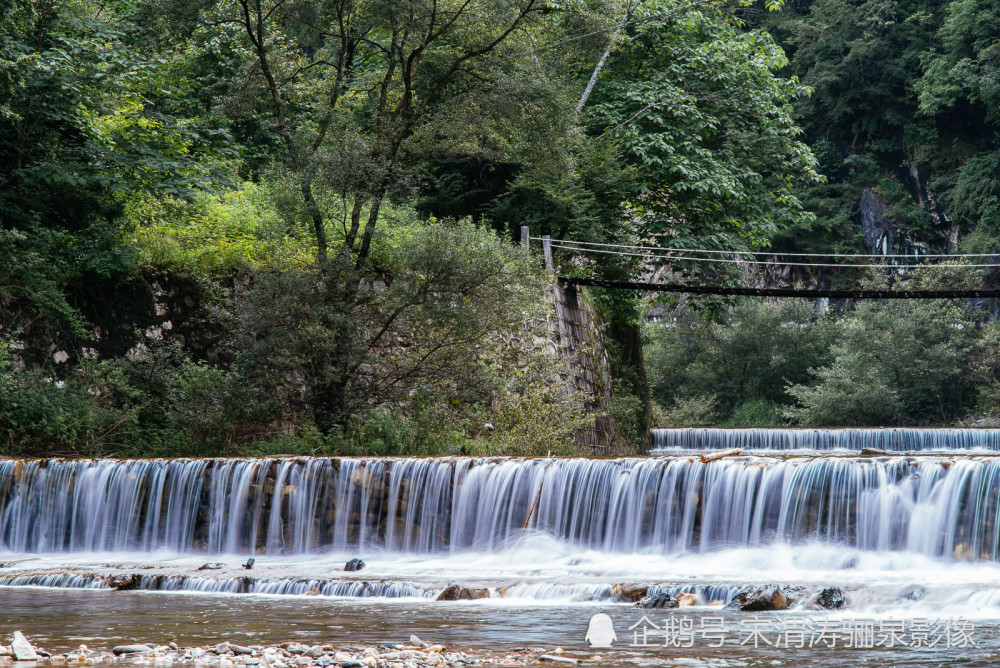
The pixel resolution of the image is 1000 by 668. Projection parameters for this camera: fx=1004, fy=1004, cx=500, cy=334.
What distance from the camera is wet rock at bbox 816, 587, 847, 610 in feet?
25.8

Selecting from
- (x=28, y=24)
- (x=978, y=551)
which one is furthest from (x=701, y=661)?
(x=28, y=24)

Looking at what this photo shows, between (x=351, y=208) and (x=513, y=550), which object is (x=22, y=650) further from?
(x=351, y=208)

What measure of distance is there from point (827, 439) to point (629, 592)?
19.1 metres

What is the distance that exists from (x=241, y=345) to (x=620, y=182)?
8.63 metres

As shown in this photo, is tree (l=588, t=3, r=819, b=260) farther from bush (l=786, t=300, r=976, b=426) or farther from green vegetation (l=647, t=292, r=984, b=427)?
green vegetation (l=647, t=292, r=984, b=427)

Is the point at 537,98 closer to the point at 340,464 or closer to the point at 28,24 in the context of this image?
the point at 340,464

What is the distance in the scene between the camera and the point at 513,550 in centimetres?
1140

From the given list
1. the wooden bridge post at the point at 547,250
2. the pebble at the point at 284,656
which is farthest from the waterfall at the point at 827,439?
the pebble at the point at 284,656

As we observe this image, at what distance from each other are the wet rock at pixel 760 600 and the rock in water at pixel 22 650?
513cm

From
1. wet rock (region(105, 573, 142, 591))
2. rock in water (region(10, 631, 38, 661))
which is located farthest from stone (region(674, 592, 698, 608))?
wet rock (region(105, 573, 142, 591))

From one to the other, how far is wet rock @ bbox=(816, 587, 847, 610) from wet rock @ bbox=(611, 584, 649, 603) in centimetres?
143

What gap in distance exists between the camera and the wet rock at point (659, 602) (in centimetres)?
818

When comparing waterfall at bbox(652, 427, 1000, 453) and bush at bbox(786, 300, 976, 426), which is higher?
bush at bbox(786, 300, 976, 426)

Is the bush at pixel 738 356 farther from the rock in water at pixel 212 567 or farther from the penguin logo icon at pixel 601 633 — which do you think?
the penguin logo icon at pixel 601 633
